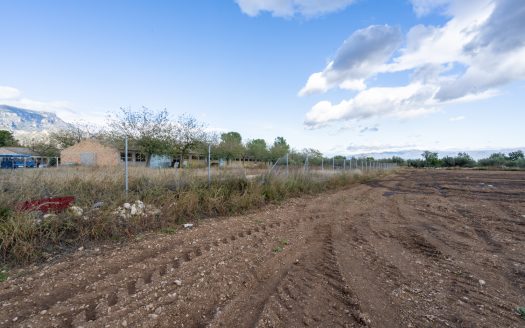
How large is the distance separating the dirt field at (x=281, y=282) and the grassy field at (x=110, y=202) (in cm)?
56

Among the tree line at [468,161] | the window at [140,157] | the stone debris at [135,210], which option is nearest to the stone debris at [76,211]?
the stone debris at [135,210]

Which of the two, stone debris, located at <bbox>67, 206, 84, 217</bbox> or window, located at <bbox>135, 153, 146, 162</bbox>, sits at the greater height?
window, located at <bbox>135, 153, 146, 162</bbox>

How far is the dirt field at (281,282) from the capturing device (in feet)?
8.13

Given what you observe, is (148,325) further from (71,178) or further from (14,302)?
(71,178)

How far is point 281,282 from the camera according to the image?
3.24 metres

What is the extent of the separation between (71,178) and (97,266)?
411 cm

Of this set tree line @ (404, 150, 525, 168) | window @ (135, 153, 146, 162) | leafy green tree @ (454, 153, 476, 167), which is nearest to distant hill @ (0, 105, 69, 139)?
window @ (135, 153, 146, 162)

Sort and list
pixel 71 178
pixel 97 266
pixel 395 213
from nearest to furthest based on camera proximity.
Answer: pixel 97 266
pixel 71 178
pixel 395 213

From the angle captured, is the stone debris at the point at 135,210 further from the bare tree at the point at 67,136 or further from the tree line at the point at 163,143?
the bare tree at the point at 67,136

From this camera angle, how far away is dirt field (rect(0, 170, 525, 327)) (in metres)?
2.48

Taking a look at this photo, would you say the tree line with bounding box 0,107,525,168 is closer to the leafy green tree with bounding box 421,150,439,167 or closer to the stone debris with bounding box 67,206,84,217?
the stone debris with bounding box 67,206,84,217

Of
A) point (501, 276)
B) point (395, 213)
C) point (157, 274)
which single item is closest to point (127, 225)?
point (157, 274)

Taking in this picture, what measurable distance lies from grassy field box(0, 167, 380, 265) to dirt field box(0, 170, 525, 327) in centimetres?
56

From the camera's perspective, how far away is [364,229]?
584 cm
